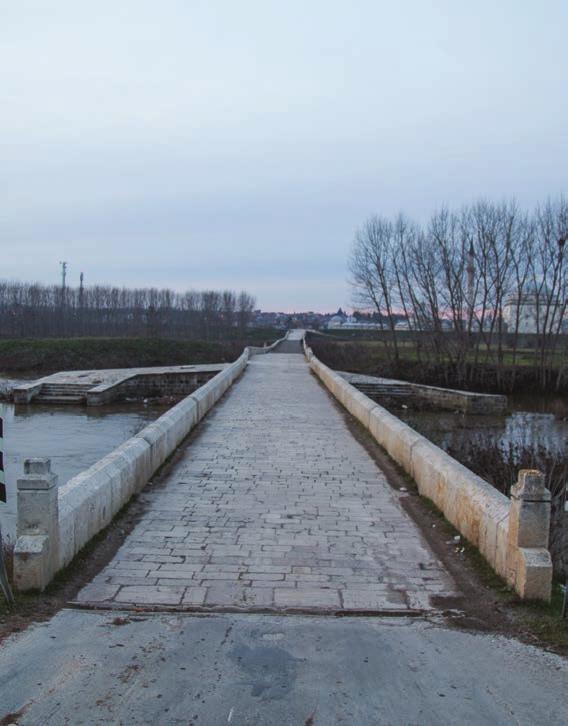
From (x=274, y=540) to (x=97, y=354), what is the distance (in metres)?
54.3

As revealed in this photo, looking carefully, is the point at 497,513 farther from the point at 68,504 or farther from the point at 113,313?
the point at 113,313

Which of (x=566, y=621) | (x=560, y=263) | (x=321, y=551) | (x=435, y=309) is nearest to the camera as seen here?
(x=566, y=621)

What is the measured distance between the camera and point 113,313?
9962cm

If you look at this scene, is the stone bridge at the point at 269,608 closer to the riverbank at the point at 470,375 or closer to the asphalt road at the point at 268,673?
the asphalt road at the point at 268,673

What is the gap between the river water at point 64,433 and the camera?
50.5 ft

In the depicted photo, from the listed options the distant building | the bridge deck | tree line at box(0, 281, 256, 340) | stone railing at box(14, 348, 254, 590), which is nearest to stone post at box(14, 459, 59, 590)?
stone railing at box(14, 348, 254, 590)

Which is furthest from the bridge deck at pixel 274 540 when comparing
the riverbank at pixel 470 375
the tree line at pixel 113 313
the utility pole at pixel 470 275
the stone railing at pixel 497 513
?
the tree line at pixel 113 313

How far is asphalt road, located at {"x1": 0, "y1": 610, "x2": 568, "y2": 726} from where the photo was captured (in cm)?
338

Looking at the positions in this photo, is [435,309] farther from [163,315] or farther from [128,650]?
[163,315]

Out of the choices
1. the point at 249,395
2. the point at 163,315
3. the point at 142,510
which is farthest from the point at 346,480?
the point at 163,315

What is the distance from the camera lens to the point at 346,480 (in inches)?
382

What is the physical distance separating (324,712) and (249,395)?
60.8 feet

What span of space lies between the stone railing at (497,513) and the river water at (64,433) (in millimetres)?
5474

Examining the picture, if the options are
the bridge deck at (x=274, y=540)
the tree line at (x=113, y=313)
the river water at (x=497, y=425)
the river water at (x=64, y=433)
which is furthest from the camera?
the tree line at (x=113, y=313)
